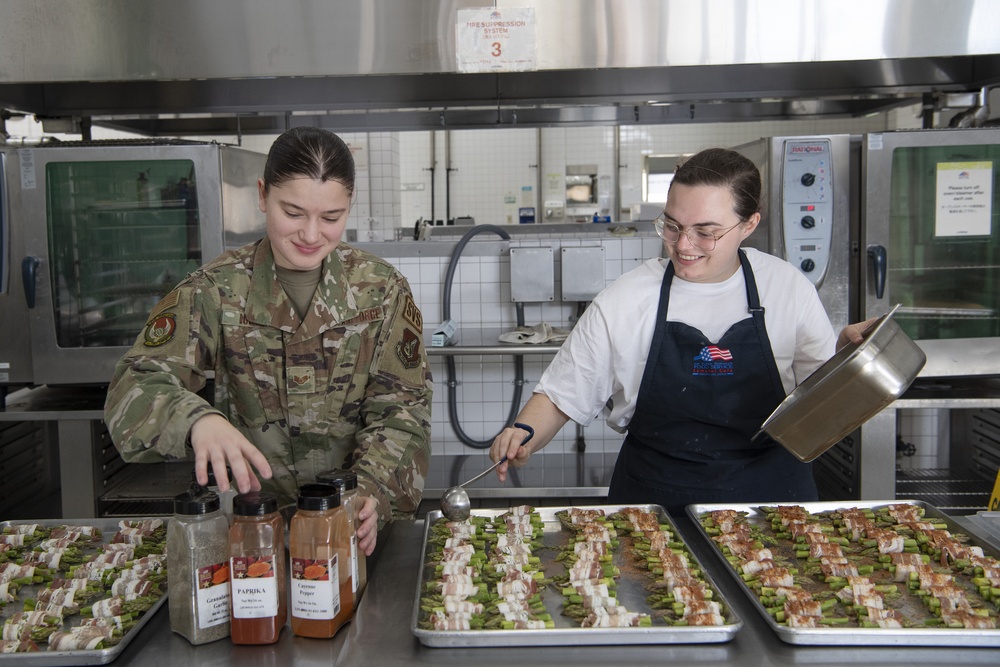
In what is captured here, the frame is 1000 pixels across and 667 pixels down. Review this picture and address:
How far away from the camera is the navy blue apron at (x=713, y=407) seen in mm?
2104

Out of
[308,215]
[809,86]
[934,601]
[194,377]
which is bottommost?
[934,601]

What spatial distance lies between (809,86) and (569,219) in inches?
260

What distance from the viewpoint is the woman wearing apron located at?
2102 millimetres

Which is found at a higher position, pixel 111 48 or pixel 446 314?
pixel 111 48

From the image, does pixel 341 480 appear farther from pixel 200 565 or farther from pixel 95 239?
pixel 95 239

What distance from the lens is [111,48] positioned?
3.19 m

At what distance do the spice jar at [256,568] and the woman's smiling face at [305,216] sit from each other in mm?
640

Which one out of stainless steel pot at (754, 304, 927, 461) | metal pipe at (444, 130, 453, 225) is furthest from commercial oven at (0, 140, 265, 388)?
metal pipe at (444, 130, 453, 225)

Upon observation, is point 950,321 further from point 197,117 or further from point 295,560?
point 197,117

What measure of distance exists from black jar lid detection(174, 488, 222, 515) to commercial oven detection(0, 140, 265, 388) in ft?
7.05

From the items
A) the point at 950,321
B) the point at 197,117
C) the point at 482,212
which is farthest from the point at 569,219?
the point at 950,321

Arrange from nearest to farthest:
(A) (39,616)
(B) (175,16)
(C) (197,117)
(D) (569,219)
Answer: (A) (39,616)
(B) (175,16)
(C) (197,117)
(D) (569,219)

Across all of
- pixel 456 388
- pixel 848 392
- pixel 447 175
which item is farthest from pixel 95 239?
pixel 447 175

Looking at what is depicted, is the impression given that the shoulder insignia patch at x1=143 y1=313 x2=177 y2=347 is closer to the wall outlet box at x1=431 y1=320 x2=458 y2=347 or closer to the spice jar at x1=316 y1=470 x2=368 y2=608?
the spice jar at x1=316 y1=470 x2=368 y2=608
